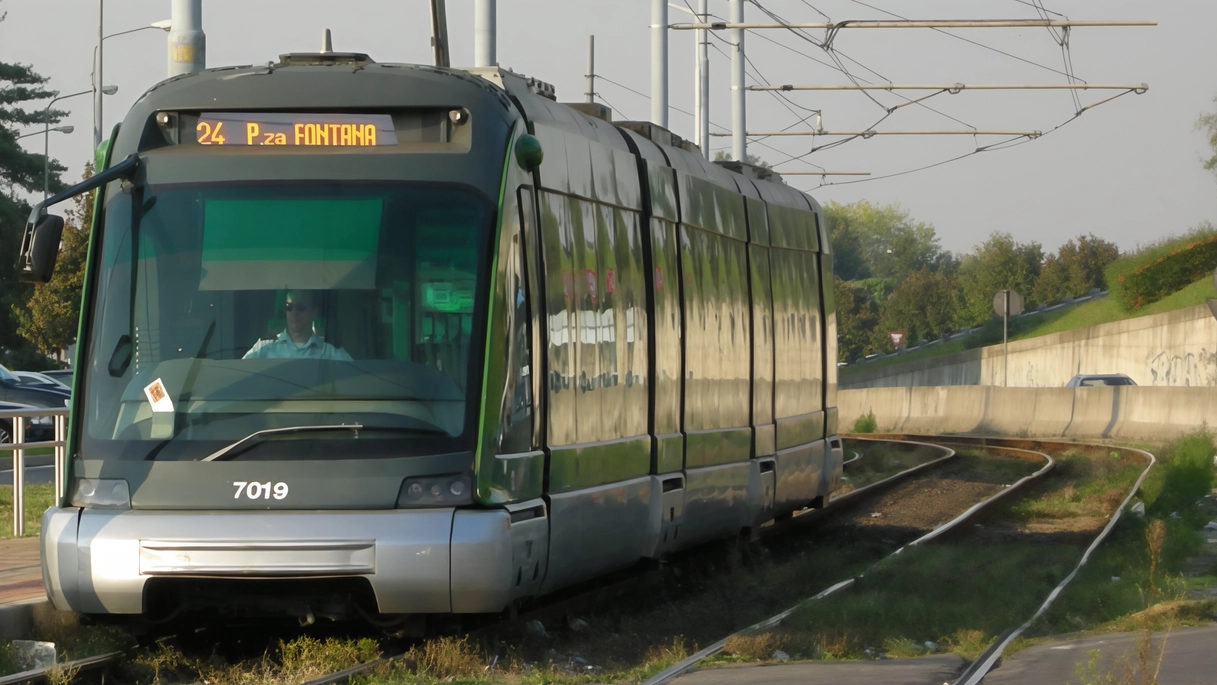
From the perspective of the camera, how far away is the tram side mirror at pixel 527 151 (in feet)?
29.0

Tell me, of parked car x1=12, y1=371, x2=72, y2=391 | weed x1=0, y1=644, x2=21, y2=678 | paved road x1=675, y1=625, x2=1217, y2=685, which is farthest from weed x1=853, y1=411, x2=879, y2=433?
weed x1=0, y1=644, x2=21, y2=678

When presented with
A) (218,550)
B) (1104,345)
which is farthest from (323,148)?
(1104,345)

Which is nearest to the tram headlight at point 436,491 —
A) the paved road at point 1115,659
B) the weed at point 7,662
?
the weed at point 7,662

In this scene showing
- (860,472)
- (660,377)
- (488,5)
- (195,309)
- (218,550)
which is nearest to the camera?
(218,550)

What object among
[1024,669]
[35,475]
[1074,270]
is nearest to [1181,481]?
[1024,669]

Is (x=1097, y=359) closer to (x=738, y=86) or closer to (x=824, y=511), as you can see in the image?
(x=738, y=86)

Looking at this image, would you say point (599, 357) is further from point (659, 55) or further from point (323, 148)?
point (659, 55)

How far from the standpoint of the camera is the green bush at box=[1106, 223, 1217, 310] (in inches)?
2459

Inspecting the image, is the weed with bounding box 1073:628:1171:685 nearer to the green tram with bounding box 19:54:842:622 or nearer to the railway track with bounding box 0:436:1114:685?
the railway track with bounding box 0:436:1114:685

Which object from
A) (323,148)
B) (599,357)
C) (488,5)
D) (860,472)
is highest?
(488,5)

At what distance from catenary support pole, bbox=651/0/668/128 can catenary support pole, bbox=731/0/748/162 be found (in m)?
4.94

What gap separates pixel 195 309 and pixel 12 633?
6.35ft

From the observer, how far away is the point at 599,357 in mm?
10148

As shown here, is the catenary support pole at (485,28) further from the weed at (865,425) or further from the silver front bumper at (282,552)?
the weed at (865,425)
